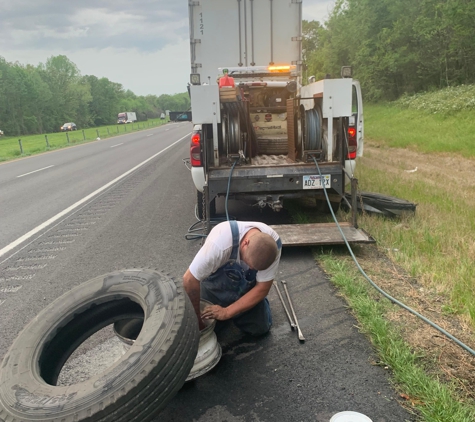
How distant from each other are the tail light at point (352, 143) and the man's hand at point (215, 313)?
334cm

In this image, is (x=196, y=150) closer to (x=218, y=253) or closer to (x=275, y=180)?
(x=275, y=180)

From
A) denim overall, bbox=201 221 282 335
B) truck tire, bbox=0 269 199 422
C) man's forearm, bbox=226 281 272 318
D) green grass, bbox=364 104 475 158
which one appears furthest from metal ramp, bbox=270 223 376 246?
green grass, bbox=364 104 475 158

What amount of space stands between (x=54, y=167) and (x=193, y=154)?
36.1 feet

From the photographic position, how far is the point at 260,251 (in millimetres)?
2643

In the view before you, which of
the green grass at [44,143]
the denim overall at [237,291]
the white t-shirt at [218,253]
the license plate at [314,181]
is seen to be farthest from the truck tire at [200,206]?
the green grass at [44,143]

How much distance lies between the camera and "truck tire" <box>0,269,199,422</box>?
1999 millimetres

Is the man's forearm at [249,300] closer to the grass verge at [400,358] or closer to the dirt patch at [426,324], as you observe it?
the grass verge at [400,358]

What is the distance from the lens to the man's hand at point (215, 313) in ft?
9.46

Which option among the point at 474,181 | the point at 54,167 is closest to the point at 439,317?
the point at 474,181

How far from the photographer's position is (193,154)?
554 cm

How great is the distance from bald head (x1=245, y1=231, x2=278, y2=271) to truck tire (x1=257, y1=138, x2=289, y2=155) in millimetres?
4422

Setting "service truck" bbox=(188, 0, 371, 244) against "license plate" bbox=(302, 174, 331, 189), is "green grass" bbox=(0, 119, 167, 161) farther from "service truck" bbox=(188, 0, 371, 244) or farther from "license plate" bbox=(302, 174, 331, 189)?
"license plate" bbox=(302, 174, 331, 189)

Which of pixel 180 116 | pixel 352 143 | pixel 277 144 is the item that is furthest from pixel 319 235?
pixel 180 116

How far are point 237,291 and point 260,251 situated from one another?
A: 2.03 feet
